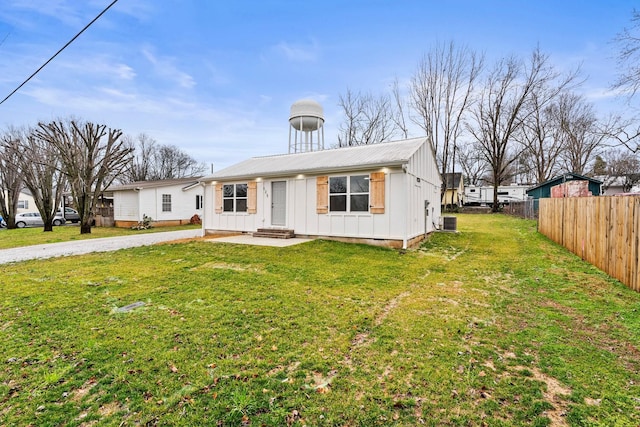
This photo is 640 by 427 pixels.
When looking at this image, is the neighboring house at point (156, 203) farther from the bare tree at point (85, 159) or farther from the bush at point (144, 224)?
the bare tree at point (85, 159)

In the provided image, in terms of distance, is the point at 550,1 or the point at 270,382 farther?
the point at 550,1

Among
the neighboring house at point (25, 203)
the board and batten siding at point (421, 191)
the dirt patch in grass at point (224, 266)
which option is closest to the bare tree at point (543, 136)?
the board and batten siding at point (421, 191)

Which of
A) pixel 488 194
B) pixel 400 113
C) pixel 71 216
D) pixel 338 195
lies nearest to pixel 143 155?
pixel 71 216

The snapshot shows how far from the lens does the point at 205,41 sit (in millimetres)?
11055

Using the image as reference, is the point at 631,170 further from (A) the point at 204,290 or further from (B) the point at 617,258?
(A) the point at 204,290

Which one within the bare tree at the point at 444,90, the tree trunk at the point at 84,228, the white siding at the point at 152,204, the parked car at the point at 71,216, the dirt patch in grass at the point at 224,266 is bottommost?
the dirt patch in grass at the point at 224,266

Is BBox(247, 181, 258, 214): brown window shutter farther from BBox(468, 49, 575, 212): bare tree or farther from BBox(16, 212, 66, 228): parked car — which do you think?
BBox(468, 49, 575, 212): bare tree

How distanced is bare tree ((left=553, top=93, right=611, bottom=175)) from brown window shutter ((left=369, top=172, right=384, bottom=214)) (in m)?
25.6

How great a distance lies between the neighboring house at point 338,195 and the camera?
29.5ft

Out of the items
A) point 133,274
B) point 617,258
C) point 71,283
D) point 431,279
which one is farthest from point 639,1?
point 71,283

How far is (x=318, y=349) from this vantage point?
10.3 ft

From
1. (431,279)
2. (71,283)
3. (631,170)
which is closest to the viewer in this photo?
(71,283)

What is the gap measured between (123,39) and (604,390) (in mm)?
12470

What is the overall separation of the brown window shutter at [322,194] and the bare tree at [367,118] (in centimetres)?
1732
